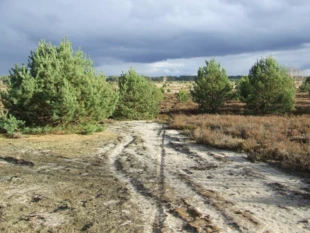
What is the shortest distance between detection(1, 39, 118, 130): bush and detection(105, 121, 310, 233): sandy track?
17.2ft

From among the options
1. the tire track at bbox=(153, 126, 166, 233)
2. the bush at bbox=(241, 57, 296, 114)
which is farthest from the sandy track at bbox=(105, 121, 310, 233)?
the bush at bbox=(241, 57, 296, 114)

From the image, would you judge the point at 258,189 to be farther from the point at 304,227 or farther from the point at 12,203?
the point at 12,203

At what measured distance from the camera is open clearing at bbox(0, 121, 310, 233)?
15.6ft

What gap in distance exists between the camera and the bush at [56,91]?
14453 millimetres

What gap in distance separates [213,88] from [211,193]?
27567 mm

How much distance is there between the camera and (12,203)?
5.77m

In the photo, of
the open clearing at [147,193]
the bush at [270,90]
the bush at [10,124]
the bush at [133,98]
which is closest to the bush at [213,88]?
the bush at [270,90]

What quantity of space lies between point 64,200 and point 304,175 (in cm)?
564

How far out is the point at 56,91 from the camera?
14.8 metres

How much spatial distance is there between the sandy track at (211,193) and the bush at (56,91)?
524cm

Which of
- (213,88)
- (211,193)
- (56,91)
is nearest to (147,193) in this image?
(211,193)

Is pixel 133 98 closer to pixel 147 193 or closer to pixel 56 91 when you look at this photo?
pixel 56 91

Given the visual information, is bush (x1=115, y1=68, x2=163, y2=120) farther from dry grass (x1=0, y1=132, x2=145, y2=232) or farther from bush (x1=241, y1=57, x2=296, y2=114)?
dry grass (x1=0, y1=132, x2=145, y2=232)

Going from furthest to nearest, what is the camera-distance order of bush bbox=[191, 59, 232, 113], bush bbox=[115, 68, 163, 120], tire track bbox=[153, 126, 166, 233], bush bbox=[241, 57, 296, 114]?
bush bbox=[191, 59, 232, 113] < bush bbox=[241, 57, 296, 114] < bush bbox=[115, 68, 163, 120] < tire track bbox=[153, 126, 166, 233]
